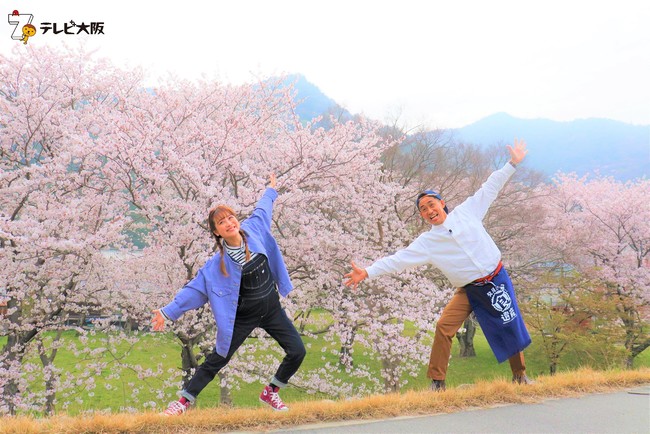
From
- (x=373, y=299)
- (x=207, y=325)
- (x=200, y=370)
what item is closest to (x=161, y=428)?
(x=200, y=370)

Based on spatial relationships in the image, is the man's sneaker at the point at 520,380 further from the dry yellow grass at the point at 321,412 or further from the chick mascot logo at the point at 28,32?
the chick mascot logo at the point at 28,32

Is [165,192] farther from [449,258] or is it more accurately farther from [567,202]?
[567,202]

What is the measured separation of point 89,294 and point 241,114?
401cm

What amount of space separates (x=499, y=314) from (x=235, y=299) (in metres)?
2.27

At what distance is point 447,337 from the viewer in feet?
12.4

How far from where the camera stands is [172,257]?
655cm

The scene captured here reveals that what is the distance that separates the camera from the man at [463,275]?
376 centimetres

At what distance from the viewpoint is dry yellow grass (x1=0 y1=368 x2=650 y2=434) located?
8.75 ft

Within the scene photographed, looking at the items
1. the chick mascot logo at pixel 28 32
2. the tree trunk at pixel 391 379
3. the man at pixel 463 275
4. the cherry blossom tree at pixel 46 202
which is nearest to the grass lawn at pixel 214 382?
the tree trunk at pixel 391 379

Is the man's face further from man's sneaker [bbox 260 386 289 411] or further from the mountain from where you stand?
the mountain

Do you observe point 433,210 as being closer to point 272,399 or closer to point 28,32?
point 272,399

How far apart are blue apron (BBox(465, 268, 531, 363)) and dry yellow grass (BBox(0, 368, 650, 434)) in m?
0.33

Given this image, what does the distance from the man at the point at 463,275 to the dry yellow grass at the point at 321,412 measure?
0.27m

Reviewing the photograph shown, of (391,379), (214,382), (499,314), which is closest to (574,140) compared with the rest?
(214,382)
